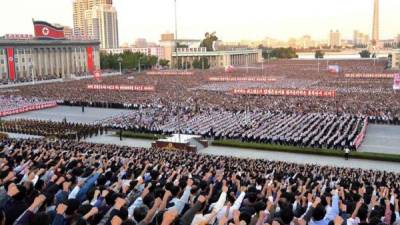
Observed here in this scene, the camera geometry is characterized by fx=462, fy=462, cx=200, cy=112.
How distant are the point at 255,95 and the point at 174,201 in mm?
45814

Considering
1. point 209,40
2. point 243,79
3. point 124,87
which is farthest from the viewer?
point 209,40

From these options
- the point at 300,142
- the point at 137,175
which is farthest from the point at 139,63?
the point at 137,175

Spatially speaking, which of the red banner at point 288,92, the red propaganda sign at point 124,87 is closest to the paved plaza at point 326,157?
the red banner at point 288,92

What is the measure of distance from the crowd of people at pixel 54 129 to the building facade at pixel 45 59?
4801 centimetres

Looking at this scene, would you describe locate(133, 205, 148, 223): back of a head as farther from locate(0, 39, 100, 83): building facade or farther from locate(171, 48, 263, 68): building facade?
locate(171, 48, 263, 68): building facade

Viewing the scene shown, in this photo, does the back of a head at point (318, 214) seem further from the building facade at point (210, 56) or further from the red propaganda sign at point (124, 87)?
the building facade at point (210, 56)

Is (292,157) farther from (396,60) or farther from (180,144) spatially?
(396,60)

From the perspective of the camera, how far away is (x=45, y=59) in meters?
96.1

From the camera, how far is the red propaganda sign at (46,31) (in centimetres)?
9194

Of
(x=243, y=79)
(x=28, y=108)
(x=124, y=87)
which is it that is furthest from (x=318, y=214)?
(x=243, y=79)

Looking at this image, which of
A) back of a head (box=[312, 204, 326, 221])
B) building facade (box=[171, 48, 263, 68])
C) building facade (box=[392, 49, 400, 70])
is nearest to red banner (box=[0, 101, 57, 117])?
back of a head (box=[312, 204, 326, 221])

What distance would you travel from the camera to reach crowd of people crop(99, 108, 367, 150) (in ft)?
101

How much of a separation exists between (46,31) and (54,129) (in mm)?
66162

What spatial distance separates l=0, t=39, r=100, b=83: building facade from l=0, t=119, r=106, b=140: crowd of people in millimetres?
48013
